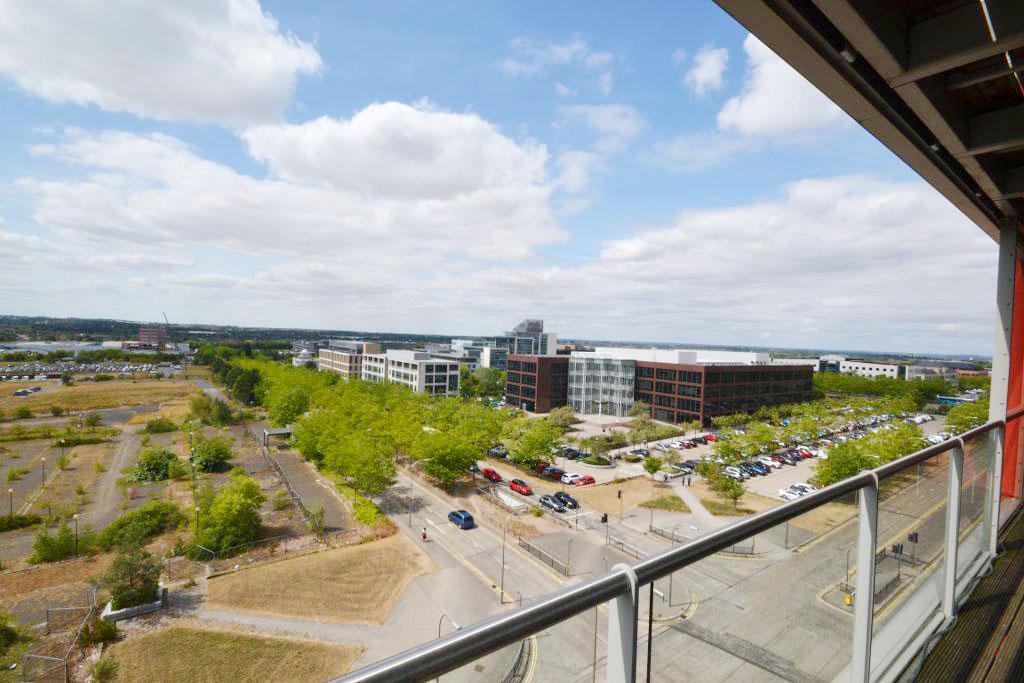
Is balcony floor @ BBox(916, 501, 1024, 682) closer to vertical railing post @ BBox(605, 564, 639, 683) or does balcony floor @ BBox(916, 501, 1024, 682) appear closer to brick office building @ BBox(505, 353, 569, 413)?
vertical railing post @ BBox(605, 564, 639, 683)

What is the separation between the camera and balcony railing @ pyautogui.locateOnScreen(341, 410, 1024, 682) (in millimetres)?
865

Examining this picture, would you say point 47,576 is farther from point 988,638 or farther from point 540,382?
point 540,382

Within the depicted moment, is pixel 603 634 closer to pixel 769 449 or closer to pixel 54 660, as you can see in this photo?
pixel 54 660

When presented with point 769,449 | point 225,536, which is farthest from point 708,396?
point 225,536

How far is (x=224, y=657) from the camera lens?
10.6 metres

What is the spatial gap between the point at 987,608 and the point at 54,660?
1595 cm

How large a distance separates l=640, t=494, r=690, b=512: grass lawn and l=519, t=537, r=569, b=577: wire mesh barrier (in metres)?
6.49

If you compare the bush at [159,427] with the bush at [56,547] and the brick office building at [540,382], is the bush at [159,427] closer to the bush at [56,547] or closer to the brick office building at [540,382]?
→ the bush at [56,547]

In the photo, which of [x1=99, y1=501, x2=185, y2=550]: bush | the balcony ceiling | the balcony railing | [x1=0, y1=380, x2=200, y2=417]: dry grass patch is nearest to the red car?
[x1=99, y1=501, x2=185, y2=550]: bush

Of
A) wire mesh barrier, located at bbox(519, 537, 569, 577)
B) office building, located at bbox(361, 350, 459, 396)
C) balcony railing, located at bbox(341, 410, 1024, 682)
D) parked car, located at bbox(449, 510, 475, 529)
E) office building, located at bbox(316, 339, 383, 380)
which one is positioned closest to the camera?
balcony railing, located at bbox(341, 410, 1024, 682)

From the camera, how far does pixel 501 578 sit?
45.4ft

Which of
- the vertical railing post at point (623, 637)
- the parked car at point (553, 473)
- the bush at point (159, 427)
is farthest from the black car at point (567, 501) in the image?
the bush at point (159, 427)

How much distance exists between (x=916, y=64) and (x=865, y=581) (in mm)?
2228

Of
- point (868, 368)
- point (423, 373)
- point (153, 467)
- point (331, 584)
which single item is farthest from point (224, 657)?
point (868, 368)
